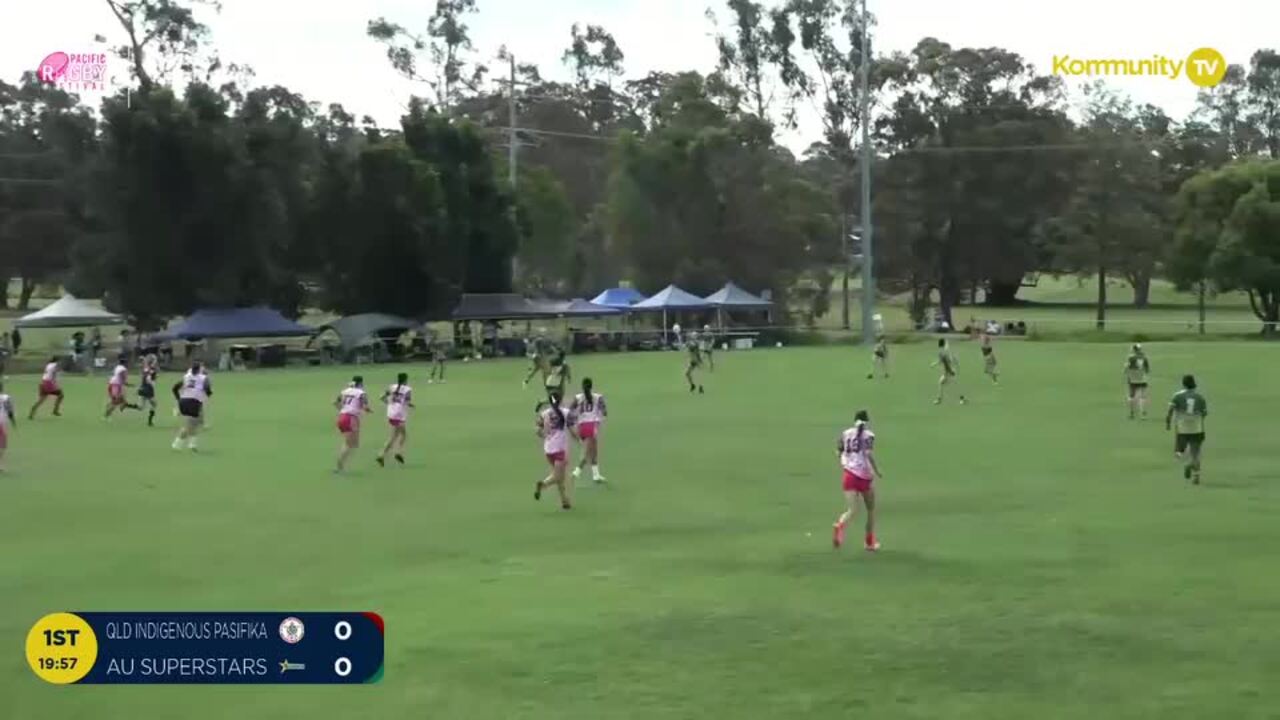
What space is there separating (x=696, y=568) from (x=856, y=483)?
2.14 metres

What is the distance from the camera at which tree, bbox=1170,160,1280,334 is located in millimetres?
67562

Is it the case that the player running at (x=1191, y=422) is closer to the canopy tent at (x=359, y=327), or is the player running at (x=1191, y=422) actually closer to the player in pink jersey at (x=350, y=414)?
the player in pink jersey at (x=350, y=414)

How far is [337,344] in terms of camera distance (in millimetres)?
61812

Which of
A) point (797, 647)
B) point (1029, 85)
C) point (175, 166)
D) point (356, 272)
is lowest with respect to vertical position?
point (797, 647)

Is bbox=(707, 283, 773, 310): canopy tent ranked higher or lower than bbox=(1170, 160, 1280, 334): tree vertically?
lower

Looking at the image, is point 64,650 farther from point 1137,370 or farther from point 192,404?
point 1137,370

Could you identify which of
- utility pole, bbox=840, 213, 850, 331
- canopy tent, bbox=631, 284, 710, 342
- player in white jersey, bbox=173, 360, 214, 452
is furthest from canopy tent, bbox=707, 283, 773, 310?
player in white jersey, bbox=173, 360, 214, 452

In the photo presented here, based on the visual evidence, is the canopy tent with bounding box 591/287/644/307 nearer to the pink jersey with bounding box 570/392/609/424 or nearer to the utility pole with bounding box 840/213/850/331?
the utility pole with bounding box 840/213/850/331

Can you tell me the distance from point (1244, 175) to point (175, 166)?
52140 mm

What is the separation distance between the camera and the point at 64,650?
973cm

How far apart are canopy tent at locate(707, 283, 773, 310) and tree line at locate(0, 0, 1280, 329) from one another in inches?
149

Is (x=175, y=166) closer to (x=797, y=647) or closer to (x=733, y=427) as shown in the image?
(x=733, y=427)

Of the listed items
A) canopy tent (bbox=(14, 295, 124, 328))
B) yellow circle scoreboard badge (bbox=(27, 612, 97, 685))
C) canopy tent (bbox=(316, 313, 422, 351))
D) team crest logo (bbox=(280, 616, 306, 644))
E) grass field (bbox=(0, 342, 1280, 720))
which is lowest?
grass field (bbox=(0, 342, 1280, 720))

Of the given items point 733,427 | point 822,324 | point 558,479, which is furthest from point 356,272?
point 558,479
